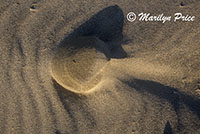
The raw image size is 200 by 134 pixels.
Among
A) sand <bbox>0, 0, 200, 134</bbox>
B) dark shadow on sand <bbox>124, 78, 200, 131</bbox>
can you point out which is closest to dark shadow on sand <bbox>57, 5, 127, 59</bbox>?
sand <bbox>0, 0, 200, 134</bbox>

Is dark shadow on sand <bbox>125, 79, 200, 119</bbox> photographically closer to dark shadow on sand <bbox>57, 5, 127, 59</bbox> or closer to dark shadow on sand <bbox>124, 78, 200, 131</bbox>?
dark shadow on sand <bbox>124, 78, 200, 131</bbox>

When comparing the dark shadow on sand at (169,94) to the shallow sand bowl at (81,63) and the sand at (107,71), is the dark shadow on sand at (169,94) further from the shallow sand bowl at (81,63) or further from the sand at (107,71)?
the shallow sand bowl at (81,63)

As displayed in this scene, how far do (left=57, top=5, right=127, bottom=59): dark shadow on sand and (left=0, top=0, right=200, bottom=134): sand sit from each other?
0.01m

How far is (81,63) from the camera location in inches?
72.6

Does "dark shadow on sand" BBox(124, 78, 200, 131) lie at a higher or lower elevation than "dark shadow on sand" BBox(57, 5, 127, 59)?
lower

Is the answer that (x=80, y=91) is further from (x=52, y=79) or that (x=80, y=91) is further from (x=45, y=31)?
(x=45, y=31)

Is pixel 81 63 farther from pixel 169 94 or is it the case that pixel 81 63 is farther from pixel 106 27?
pixel 169 94

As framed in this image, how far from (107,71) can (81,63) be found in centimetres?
29

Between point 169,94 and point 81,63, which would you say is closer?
point 81,63

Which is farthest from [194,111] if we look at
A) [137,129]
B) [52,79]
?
[52,79]

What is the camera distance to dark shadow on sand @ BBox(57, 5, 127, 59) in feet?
6.72

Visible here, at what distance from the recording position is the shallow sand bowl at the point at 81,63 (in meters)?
1.84

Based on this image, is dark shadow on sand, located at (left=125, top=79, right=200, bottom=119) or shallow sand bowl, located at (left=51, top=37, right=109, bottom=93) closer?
shallow sand bowl, located at (left=51, top=37, right=109, bottom=93)

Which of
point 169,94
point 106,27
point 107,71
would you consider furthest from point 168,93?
point 106,27
